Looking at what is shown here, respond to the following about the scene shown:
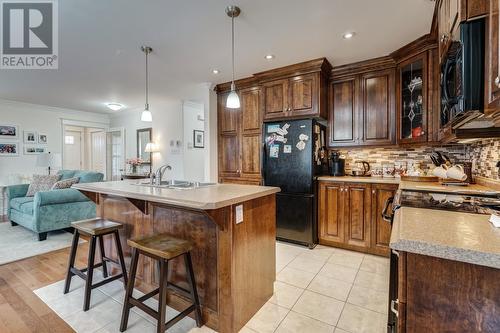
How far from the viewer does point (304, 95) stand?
3191 millimetres

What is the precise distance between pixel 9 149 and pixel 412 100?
7457 mm

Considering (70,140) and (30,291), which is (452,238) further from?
(70,140)

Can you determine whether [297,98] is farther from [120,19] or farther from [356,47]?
[120,19]

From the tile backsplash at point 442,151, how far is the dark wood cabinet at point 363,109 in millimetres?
268

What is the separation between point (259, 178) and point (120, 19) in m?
2.48

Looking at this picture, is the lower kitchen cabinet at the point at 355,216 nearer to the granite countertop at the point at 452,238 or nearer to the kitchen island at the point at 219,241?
the kitchen island at the point at 219,241

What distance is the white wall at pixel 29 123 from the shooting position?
16.9 feet

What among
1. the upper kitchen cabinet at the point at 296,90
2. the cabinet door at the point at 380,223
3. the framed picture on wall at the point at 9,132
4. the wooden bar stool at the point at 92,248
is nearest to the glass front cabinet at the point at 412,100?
the cabinet door at the point at 380,223

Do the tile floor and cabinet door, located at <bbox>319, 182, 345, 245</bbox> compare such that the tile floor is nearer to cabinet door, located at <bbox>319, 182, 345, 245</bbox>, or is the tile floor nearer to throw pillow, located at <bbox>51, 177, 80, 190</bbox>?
cabinet door, located at <bbox>319, 182, 345, 245</bbox>

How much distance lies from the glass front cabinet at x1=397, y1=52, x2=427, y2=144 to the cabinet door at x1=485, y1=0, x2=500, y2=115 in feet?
5.91

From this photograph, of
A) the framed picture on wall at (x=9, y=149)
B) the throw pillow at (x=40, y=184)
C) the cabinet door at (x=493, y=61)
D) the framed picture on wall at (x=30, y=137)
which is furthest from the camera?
the framed picture on wall at (x=30, y=137)

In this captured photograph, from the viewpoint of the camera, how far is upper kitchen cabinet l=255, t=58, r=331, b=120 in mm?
3107

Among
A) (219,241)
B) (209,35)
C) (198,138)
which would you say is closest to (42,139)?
(198,138)

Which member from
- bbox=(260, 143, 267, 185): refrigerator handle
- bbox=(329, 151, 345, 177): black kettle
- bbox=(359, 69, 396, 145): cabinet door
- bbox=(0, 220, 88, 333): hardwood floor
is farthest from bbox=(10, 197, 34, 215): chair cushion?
bbox=(359, 69, 396, 145): cabinet door
